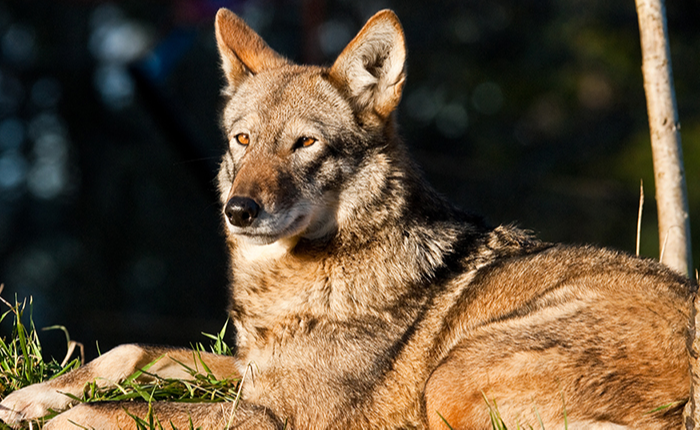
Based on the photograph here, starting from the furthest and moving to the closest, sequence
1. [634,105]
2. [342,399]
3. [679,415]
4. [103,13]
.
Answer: [103,13] → [634,105] → [342,399] → [679,415]

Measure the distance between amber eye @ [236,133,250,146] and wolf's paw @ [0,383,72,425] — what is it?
1.72 m

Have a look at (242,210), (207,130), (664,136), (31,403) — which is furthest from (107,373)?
(207,130)

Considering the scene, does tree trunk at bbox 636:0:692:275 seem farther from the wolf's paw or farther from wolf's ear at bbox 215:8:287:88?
the wolf's paw

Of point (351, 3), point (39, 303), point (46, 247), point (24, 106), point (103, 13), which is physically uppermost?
point (351, 3)

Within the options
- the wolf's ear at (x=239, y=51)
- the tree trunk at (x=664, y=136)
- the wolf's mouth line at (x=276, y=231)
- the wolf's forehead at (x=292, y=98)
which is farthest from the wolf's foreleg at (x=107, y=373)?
the tree trunk at (x=664, y=136)

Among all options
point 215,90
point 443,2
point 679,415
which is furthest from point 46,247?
point 679,415

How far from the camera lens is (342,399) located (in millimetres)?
3713

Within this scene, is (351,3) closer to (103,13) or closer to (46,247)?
(103,13)

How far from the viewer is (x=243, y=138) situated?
442 cm

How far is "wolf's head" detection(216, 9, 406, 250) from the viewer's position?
13.0 ft

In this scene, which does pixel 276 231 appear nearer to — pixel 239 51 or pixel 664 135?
pixel 239 51

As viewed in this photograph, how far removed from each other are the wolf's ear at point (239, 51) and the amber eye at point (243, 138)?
56 centimetres

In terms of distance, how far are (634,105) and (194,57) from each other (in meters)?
11.5

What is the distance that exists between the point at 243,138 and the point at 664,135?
9.00 ft
